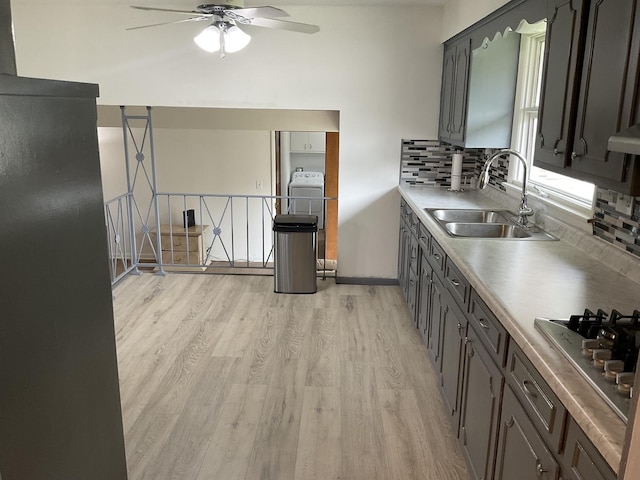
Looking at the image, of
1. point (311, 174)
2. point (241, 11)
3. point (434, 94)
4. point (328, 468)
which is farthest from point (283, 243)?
point (311, 174)

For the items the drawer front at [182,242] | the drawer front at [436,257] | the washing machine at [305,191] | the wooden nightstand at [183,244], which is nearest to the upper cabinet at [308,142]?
the washing machine at [305,191]

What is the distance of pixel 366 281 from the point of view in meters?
5.02

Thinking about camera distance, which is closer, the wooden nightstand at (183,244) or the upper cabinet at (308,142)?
the wooden nightstand at (183,244)

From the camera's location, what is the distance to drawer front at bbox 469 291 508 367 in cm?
187

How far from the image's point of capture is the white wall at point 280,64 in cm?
446

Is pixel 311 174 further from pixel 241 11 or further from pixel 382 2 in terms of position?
pixel 241 11

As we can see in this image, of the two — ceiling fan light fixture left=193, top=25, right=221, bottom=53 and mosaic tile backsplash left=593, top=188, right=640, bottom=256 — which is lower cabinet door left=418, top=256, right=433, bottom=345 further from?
ceiling fan light fixture left=193, top=25, right=221, bottom=53

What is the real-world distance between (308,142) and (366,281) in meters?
4.76

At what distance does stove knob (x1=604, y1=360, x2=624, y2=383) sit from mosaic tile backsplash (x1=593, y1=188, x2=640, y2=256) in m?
1.08

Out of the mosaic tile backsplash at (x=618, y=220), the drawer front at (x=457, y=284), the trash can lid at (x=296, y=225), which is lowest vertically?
the trash can lid at (x=296, y=225)

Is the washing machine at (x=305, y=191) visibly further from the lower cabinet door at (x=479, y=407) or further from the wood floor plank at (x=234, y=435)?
the lower cabinet door at (x=479, y=407)

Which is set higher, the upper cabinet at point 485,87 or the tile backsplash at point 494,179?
the upper cabinet at point 485,87

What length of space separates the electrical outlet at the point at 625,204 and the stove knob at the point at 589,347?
108 centimetres

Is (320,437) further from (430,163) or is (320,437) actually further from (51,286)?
(430,163)
